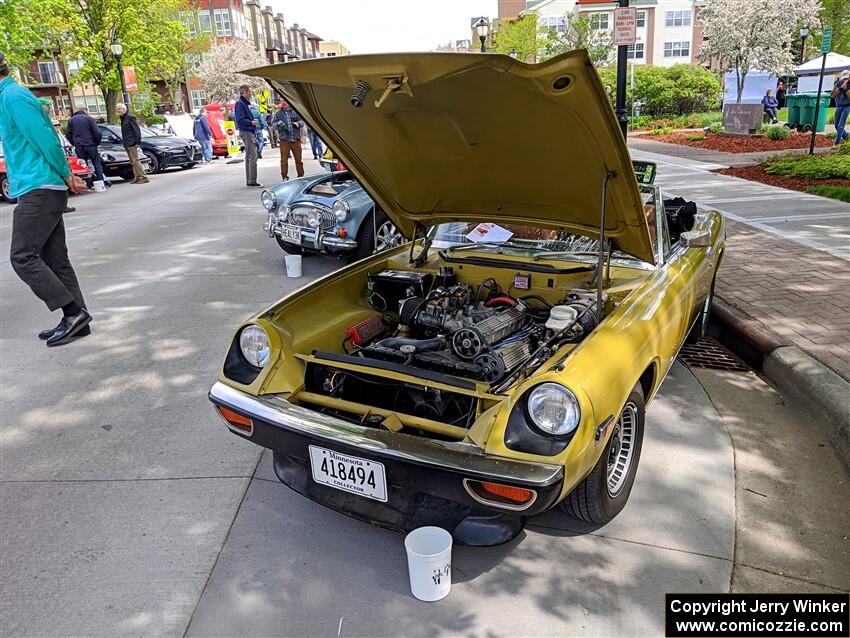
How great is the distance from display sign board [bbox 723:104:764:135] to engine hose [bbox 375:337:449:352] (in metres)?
19.2

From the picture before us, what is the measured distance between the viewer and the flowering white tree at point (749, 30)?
22.9 m

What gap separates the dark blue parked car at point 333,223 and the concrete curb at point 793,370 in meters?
3.37

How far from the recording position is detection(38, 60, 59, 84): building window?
5594cm

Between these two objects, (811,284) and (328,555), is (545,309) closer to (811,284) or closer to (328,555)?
(328,555)

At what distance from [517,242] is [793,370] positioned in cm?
197

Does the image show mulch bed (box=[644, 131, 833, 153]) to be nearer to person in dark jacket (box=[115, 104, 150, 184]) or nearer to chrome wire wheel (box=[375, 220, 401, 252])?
chrome wire wheel (box=[375, 220, 401, 252])

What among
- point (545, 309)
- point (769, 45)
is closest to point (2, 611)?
point (545, 309)

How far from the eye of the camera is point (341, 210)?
7062 mm

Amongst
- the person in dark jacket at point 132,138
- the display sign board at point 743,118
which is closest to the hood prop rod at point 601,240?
the person in dark jacket at point 132,138

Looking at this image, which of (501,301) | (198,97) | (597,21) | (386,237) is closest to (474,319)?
(501,301)

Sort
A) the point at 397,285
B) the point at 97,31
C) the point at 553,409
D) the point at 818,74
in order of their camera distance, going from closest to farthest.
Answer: the point at 553,409 → the point at 397,285 → the point at 97,31 → the point at 818,74

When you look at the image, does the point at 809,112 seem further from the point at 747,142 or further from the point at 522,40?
the point at 522,40

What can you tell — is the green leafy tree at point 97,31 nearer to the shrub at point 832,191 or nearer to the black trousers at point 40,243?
the black trousers at point 40,243

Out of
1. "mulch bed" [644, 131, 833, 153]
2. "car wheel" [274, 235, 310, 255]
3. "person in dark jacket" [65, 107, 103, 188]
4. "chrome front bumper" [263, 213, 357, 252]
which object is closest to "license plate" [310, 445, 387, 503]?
"chrome front bumper" [263, 213, 357, 252]
